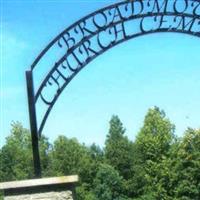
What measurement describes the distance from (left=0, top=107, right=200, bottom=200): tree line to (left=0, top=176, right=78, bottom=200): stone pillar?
4022 centimetres

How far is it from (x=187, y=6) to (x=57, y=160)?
45982 millimetres

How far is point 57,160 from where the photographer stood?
55.0 meters

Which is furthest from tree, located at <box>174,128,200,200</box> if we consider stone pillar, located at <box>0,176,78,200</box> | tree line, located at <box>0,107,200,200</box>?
stone pillar, located at <box>0,176,78,200</box>

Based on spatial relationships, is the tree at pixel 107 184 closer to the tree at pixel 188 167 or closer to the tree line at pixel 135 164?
the tree line at pixel 135 164

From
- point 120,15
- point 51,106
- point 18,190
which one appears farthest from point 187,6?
point 18,190

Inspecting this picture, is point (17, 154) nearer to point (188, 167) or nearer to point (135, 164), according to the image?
point (135, 164)

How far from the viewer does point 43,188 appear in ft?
26.6

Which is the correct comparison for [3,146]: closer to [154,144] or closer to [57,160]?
[57,160]

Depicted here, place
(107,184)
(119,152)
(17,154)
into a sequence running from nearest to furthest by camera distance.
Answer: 1. (107,184)
2. (119,152)
3. (17,154)

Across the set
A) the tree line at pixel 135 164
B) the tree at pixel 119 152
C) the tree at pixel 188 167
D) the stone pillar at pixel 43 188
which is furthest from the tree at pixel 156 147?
the stone pillar at pixel 43 188

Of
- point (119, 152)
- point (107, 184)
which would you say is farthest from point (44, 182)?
point (119, 152)

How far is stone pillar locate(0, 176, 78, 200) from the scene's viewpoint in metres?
8.07

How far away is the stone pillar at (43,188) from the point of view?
26.5ft

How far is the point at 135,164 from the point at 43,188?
48.4m
